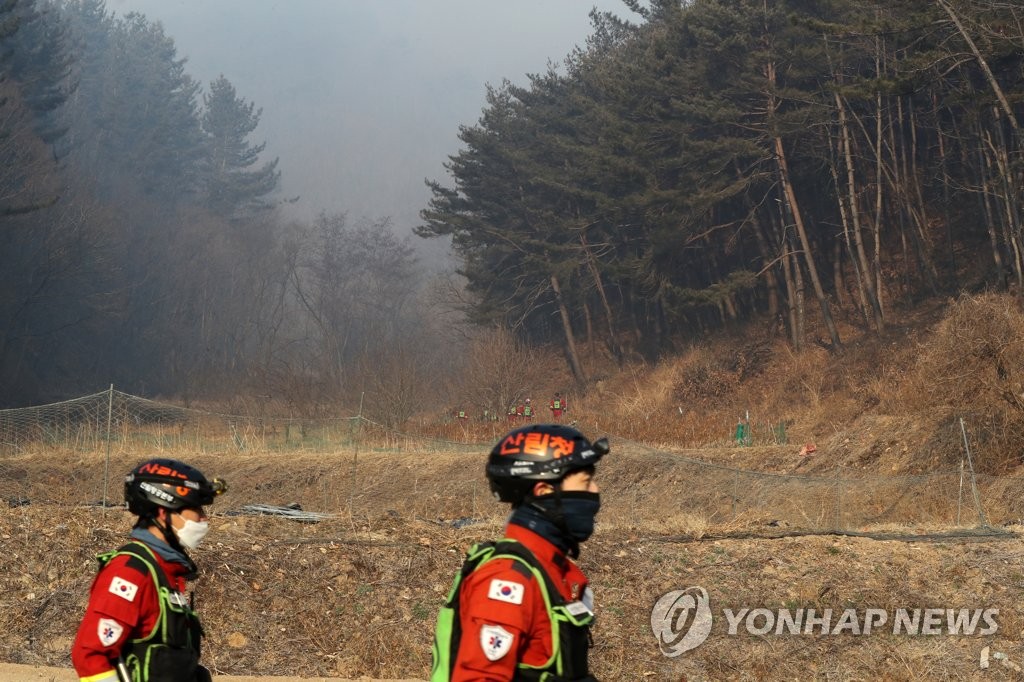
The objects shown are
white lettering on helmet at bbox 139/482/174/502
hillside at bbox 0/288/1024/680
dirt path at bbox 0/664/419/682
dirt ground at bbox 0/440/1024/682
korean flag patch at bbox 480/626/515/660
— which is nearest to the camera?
korean flag patch at bbox 480/626/515/660

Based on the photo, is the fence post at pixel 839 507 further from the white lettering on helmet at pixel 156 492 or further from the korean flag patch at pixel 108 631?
the korean flag patch at pixel 108 631

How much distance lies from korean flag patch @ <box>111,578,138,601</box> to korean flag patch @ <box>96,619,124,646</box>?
0.39ft

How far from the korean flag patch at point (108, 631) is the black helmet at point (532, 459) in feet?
6.15

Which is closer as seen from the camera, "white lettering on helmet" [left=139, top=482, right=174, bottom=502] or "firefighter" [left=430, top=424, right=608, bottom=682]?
"firefighter" [left=430, top=424, right=608, bottom=682]

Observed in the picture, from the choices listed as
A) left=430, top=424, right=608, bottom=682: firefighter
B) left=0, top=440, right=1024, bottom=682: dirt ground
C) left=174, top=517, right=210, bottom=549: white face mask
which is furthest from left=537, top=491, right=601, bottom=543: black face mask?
left=0, top=440, right=1024, bottom=682: dirt ground

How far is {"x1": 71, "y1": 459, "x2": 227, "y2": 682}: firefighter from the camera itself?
4.88 m

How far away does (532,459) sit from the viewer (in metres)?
4.05

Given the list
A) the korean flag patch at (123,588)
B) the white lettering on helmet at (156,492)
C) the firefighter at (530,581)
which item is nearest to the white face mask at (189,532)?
the white lettering on helmet at (156,492)

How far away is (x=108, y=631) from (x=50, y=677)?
6199 mm

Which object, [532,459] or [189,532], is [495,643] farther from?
[189,532]

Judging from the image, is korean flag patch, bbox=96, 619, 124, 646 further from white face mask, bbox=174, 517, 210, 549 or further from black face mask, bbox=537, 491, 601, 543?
black face mask, bbox=537, 491, 601, 543

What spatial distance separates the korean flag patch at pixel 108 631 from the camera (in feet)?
15.9

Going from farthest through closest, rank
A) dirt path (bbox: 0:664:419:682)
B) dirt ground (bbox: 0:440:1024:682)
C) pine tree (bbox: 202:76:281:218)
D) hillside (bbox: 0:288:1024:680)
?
pine tree (bbox: 202:76:281:218)
hillside (bbox: 0:288:1024:680)
dirt ground (bbox: 0:440:1024:682)
dirt path (bbox: 0:664:419:682)

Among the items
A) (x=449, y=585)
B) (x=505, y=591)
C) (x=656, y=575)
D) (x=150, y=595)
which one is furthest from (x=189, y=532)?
(x=656, y=575)
